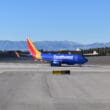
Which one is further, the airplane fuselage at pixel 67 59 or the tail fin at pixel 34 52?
the tail fin at pixel 34 52

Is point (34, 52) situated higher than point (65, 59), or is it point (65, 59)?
point (34, 52)

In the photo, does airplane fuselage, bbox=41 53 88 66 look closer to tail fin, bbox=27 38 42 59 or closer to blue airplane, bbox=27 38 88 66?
blue airplane, bbox=27 38 88 66

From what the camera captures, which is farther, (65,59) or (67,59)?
(65,59)

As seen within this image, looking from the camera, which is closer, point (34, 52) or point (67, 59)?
point (67, 59)

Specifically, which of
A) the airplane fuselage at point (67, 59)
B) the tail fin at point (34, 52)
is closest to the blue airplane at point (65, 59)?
the airplane fuselage at point (67, 59)

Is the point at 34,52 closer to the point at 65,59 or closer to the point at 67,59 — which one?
the point at 65,59

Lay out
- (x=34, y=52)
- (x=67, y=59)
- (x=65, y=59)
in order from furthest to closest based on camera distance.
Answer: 1. (x=34, y=52)
2. (x=65, y=59)
3. (x=67, y=59)

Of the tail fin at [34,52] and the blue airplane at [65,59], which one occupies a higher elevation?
the tail fin at [34,52]

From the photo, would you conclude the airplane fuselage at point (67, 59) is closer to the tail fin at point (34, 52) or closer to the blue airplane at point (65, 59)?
Answer: the blue airplane at point (65, 59)

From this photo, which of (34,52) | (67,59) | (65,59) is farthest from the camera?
(34,52)

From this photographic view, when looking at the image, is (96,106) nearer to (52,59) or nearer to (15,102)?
(15,102)

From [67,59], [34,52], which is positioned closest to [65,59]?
[67,59]

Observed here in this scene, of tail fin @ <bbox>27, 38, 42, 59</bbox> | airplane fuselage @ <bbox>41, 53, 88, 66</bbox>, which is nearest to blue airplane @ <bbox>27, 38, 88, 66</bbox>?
airplane fuselage @ <bbox>41, 53, 88, 66</bbox>

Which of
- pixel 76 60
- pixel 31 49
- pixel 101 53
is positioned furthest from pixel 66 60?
→ pixel 101 53
